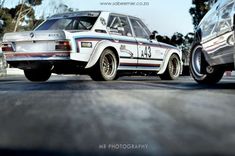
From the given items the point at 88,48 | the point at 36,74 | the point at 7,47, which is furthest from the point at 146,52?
the point at 7,47

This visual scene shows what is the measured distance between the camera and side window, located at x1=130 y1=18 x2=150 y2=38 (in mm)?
11327

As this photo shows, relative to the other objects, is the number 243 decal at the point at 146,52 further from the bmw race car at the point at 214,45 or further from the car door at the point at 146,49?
the bmw race car at the point at 214,45

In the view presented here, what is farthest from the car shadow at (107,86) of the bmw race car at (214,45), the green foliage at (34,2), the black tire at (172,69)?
the green foliage at (34,2)

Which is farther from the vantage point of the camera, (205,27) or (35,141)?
(205,27)

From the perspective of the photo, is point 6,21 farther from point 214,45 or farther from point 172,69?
point 214,45

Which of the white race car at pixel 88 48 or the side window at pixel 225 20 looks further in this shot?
the white race car at pixel 88 48

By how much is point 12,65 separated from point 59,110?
19.4 feet

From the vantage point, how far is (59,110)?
426 centimetres

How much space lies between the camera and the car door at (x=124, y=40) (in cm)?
1031

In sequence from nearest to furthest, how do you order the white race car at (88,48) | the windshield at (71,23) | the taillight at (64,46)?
1. the taillight at (64,46)
2. the white race car at (88,48)
3. the windshield at (71,23)

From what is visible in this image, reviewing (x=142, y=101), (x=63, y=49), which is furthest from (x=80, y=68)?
(x=142, y=101)

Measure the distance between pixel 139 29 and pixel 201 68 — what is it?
318cm

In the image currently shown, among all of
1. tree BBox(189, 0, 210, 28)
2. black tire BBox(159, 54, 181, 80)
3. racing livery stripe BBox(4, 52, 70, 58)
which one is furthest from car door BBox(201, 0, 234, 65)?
tree BBox(189, 0, 210, 28)

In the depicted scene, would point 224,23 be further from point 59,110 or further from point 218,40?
point 59,110
